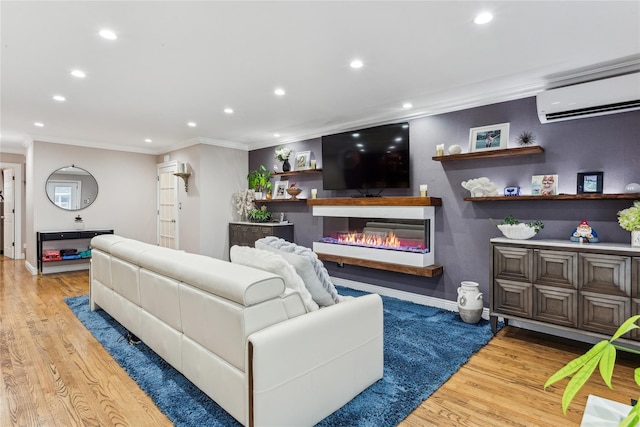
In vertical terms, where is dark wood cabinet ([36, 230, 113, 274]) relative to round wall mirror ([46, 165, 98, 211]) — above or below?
below

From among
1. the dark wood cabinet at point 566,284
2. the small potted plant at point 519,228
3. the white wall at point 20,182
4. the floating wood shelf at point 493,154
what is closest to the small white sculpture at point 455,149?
the floating wood shelf at point 493,154

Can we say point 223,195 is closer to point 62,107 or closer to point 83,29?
point 62,107

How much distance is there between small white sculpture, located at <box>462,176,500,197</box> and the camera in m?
3.50

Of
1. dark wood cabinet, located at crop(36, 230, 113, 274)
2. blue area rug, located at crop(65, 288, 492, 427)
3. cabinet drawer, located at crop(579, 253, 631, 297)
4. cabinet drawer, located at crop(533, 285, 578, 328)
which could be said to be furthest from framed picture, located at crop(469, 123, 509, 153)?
dark wood cabinet, located at crop(36, 230, 113, 274)

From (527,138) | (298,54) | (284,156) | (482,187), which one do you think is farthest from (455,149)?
(284,156)

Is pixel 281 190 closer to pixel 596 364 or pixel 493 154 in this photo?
pixel 493 154

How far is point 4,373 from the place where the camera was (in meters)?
2.48

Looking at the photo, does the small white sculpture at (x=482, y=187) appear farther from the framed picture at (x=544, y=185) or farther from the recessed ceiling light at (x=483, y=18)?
the recessed ceiling light at (x=483, y=18)

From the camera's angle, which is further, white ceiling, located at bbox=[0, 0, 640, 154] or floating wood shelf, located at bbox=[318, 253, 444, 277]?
floating wood shelf, located at bbox=[318, 253, 444, 277]

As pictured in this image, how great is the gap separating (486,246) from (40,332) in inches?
173

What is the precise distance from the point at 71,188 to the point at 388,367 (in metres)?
6.17

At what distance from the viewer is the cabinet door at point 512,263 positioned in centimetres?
303

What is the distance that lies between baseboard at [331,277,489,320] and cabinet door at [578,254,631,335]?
40.2 inches

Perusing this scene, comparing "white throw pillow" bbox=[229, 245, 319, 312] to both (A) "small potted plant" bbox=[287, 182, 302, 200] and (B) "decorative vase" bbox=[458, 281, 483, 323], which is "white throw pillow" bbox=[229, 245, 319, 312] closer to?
(B) "decorative vase" bbox=[458, 281, 483, 323]
